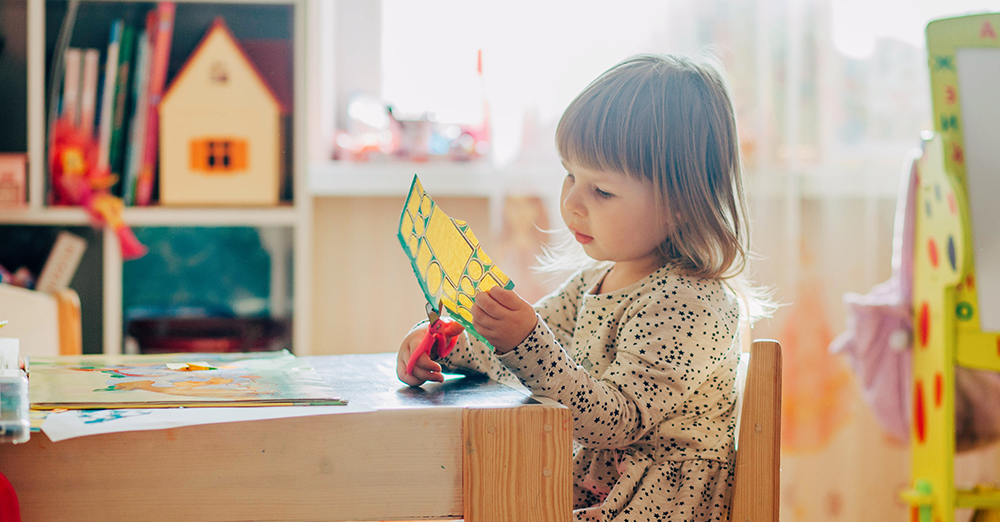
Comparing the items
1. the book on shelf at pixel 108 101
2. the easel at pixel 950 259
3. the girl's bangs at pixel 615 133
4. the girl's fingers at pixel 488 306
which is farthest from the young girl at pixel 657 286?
the book on shelf at pixel 108 101

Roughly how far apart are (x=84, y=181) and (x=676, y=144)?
126cm

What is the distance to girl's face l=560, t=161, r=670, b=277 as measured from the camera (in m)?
0.83

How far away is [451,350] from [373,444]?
0.25 meters

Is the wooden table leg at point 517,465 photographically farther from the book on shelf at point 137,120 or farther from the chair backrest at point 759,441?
the book on shelf at point 137,120

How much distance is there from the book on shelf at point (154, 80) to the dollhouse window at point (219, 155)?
0.29ft

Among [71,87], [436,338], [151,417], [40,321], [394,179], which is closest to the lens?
[151,417]

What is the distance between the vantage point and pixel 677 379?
729 millimetres

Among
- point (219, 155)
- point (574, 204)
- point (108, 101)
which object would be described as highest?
point (108, 101)

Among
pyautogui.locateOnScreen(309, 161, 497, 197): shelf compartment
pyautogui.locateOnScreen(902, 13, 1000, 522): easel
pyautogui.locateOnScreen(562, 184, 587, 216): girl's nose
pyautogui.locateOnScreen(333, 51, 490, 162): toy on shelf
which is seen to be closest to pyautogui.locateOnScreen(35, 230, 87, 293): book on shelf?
pyautogui.locateOnScreen(309, 161, 497, 197): shelf compartment

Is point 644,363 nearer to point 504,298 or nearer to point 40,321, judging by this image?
point 504,298

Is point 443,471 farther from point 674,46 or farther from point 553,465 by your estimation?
point 674,46

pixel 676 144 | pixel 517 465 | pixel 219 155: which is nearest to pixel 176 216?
pixel 219 155

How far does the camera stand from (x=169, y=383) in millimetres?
646

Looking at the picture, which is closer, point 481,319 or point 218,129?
point 481,319
